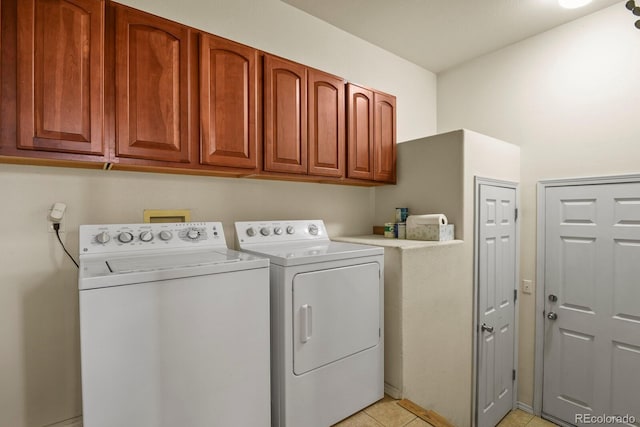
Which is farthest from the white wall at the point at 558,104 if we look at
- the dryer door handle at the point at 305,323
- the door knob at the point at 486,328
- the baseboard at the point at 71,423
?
the baseboard at the point at 71,423

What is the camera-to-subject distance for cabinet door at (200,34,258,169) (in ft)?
5.55

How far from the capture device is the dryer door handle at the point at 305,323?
1529 mm

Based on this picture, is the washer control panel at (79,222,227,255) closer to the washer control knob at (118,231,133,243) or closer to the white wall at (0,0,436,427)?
the washer control knob at (118,231,133,243)

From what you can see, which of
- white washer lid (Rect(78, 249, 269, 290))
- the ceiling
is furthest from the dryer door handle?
the ceiling

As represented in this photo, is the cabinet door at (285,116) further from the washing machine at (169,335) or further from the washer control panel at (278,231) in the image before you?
the washing machine at (169,335)

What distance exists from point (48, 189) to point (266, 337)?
129cm

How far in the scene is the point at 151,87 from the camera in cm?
154

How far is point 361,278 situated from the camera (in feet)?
5.88

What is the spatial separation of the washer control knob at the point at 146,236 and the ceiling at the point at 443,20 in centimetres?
191

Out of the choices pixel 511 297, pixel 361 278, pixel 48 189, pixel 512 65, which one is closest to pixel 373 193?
pixel 361 278

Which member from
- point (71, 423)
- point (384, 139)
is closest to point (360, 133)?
point (384, 139)

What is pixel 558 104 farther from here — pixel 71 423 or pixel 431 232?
pixel 71 423

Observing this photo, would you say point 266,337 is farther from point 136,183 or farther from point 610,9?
point 610,9

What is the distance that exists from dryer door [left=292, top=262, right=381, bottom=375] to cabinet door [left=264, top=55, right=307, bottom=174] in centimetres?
75
